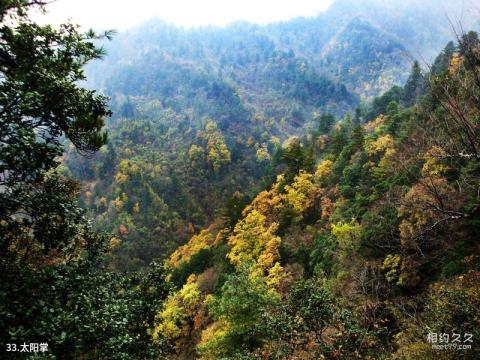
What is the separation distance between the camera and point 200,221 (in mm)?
98750

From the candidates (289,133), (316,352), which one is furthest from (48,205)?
(289,133)

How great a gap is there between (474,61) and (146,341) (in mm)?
10881

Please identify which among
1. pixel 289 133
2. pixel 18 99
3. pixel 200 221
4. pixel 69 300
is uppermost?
pixel 289 133

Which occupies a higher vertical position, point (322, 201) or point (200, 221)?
point (200, 221)

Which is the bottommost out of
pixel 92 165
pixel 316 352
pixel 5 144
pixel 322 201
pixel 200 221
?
pixel 316 352

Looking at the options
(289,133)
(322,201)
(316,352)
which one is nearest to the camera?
(316,352)

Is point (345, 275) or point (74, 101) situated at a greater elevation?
point (74, 101)

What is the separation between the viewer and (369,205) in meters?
33.1

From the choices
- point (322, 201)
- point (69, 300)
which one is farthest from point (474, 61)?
point (322, 201)

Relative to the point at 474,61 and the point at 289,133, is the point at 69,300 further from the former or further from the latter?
the point at 289,133

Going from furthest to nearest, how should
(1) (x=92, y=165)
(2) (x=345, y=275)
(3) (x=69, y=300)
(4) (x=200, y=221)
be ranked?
(1) (x=92, y=165) → (4) (x=200, y=221) → (2) (x=345, y=275) → (3) (x=69, y=300)

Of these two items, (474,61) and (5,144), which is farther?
(474,61)

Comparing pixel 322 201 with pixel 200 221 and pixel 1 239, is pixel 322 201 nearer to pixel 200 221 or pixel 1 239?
pixel 1 239

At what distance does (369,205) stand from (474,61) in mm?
24879
